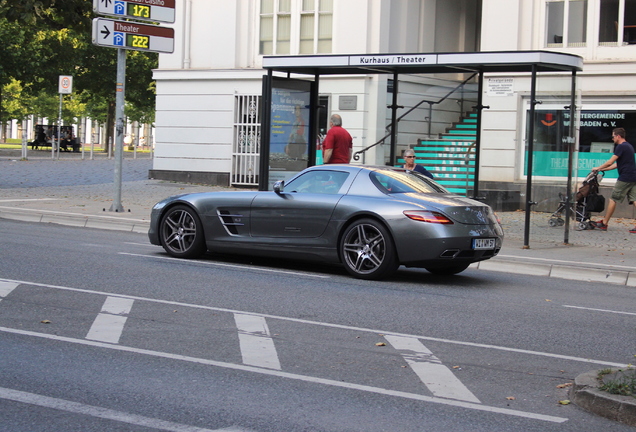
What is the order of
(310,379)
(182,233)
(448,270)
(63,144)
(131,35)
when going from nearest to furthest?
(310,379)
(448,270)
(182,233)
(131,35)
(63,144)

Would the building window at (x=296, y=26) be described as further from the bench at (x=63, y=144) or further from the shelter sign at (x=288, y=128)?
the bench at (x=63, y=144)

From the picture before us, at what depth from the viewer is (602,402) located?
5074 millimetres

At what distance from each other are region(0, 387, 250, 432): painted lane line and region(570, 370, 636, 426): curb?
2021 millimetres

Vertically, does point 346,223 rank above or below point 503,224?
above

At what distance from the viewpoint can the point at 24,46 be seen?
46031 mm

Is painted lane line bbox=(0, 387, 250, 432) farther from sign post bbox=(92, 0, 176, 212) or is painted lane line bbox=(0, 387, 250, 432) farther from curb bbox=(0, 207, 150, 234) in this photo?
sign post bbox=(92, 0, 176, 212)

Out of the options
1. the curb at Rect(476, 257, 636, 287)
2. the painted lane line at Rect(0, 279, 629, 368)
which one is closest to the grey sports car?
the curb at Rect(476, 257, 636, 287)

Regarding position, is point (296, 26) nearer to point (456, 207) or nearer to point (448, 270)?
point (448, 270)

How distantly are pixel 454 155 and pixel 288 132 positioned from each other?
3.20 m

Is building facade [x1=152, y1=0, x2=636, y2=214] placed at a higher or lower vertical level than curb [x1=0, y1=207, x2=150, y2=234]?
higher

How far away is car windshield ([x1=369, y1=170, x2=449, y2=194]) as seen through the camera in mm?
10450

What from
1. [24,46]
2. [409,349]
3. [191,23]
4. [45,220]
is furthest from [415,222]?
[24,46]

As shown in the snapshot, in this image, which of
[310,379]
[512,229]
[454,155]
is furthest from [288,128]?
[310,379]

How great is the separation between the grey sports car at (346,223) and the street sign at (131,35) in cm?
575
